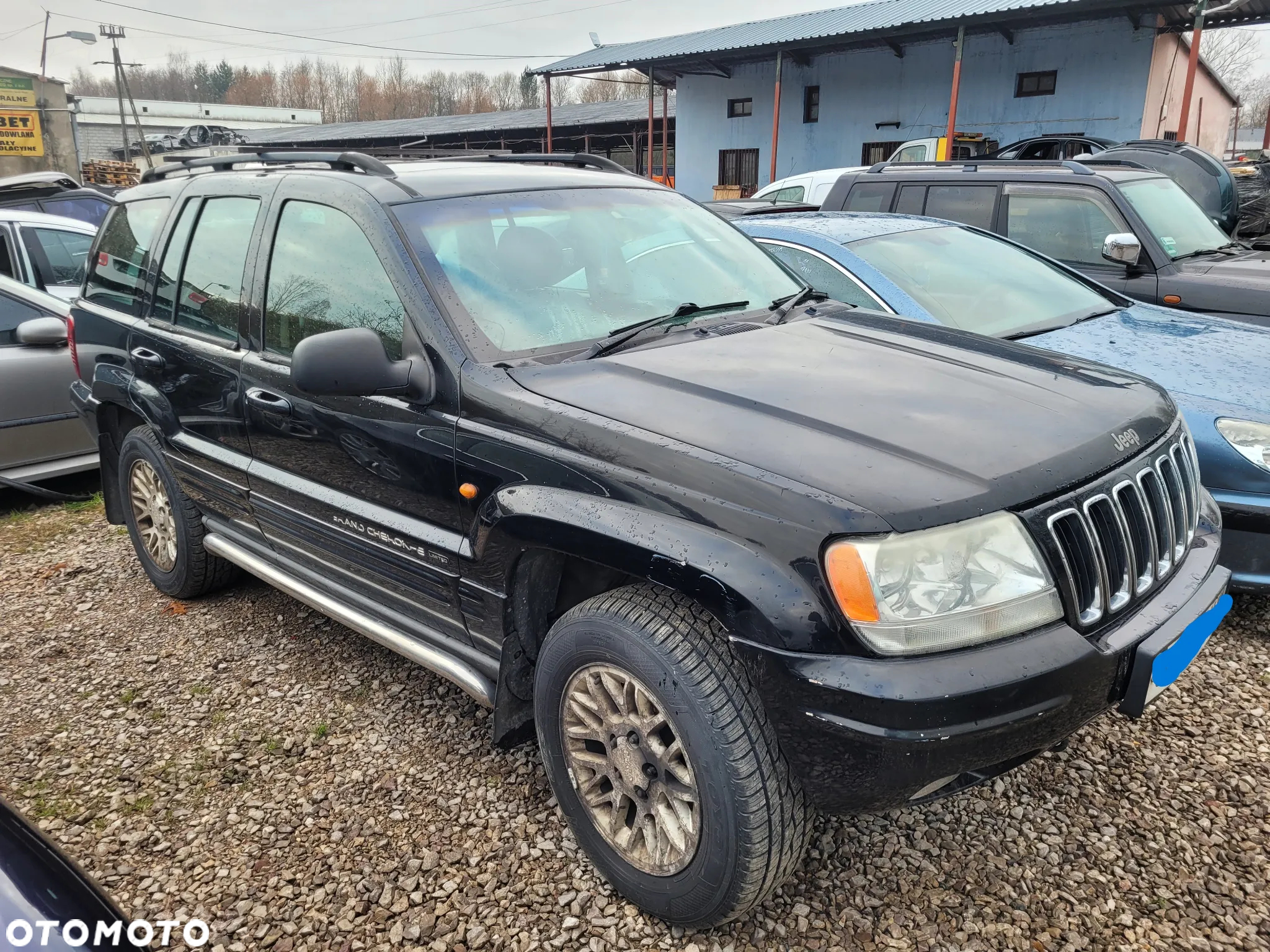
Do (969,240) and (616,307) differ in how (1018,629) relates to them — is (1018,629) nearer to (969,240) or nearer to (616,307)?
(616,307)

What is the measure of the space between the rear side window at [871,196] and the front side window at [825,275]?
235cm

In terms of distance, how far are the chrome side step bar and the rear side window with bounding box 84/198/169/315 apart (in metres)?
1.16

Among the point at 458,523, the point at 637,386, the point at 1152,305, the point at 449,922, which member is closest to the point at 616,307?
the point at 637,386

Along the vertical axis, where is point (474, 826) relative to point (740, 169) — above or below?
below

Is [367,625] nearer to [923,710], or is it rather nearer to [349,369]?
[349,369]

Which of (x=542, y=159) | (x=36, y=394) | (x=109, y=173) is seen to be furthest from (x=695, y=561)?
(x=109, y=173)

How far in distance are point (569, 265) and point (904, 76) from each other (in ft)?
63.9

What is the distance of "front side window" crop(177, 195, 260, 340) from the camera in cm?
333

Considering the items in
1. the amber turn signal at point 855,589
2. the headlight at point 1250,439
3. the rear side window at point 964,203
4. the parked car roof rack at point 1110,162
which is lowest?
the headlight at point 1250,439

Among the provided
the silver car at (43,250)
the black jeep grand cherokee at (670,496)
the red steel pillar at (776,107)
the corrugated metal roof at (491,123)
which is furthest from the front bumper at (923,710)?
the corrugated metal roof at (491,123)

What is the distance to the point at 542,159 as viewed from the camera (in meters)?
3.74

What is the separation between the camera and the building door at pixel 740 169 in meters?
23.2

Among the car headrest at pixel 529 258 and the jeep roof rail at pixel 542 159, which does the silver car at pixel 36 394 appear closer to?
the jeep roof rail at pixel 542 159

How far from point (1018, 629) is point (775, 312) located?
58.9 inches
